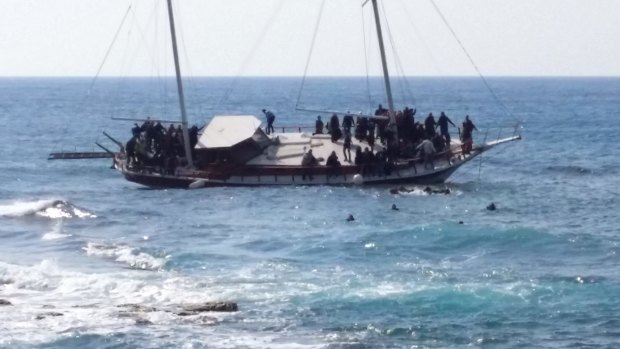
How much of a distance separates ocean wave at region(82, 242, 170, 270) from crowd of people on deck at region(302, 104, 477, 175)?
558 inches

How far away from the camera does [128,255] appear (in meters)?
38.1

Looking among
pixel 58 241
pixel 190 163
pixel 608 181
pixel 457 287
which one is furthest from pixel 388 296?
pixel 608 181

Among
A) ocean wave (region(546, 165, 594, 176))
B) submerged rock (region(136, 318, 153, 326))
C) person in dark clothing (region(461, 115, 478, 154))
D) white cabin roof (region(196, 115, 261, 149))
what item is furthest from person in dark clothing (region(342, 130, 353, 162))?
submerged rock (region(136, 318, 153, 326))

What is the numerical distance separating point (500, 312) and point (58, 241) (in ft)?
57.4

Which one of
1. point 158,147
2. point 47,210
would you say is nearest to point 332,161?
point 158,147

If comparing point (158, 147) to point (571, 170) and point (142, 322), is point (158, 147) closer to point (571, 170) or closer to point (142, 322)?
point (571, 170)

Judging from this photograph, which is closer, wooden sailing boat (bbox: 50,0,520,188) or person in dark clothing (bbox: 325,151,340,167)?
person in dark clothing (bbox: 325,151,340,167)

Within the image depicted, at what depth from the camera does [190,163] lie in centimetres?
5338

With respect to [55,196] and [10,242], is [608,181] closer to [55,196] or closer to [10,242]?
[55,196]

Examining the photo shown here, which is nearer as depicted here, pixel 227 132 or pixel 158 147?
pixel 227 132

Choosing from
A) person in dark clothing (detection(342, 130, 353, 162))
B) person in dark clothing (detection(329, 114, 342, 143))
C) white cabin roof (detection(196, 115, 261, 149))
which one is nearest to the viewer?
person in dark clothing (detection(342, 130, 353, 162))

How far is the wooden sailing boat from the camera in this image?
170ft

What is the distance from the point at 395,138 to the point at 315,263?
17.2 metres

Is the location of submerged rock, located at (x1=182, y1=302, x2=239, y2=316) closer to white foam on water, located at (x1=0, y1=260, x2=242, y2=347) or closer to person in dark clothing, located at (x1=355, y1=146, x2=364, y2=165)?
white foam on water, located at (x1=0, y1=260, x2=242, y2=347)
